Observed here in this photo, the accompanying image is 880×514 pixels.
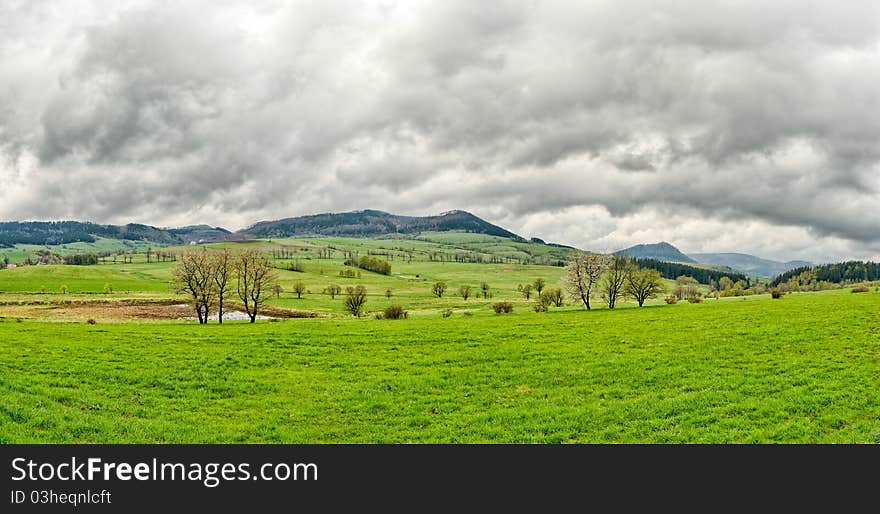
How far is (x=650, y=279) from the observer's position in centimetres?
8950

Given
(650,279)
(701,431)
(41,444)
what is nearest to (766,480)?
(701,431)

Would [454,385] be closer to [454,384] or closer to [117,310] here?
[454,384]

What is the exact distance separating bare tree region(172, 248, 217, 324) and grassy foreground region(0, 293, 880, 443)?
27.4 meters

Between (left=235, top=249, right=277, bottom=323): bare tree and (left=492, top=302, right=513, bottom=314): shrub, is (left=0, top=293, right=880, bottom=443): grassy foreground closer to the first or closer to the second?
(left=235, top=249, right=277, bottom=323): bare tree

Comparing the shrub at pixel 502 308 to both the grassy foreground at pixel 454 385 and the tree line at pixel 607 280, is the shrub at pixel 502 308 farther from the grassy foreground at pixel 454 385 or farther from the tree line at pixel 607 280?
the grassy foreground at pixel 454 385

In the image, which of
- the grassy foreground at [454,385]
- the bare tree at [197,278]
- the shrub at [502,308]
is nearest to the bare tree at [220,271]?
the bare tree at [197,278]

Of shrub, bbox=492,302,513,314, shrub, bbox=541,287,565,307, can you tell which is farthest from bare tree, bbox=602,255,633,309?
shrub, bbox=492,302,513,314

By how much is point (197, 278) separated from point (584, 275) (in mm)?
62235

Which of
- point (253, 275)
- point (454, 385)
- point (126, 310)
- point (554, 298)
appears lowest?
point (454, 385)

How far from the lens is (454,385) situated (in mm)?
27031

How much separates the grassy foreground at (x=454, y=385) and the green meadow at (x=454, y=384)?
0.11 m

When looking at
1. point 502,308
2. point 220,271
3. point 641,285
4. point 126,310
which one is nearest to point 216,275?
point 220,271

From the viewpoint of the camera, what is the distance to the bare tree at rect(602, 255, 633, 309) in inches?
3452

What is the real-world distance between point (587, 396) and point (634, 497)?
10219 mm
